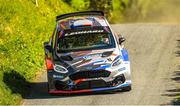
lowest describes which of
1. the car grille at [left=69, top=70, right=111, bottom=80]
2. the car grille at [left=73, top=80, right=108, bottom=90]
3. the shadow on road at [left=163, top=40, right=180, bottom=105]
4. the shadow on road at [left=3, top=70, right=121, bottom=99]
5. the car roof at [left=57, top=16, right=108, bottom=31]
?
the shadow on road at [left=3, top=70, right=121, bottom=99]

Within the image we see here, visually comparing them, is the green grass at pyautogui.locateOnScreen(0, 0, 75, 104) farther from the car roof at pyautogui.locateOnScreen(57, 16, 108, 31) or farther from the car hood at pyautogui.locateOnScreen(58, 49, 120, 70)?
the car roof at pyautogui.locateOnScreen(57, 16, 108, 31)

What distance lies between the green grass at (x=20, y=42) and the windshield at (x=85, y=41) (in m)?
1.81

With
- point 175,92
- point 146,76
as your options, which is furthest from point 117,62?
point 146,76

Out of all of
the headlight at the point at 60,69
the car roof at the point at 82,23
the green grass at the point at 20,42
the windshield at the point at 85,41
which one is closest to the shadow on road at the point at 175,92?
the windshield at the point at 85,41

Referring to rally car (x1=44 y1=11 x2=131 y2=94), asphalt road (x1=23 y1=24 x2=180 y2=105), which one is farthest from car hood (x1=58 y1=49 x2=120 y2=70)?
asphalt road (x1=23 y1=24 x2=180 y2=105)

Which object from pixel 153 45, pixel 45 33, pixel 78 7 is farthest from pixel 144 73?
pixel 78 7

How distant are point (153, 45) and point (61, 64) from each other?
834 cm

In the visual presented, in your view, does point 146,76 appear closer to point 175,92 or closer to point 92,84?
point 175,92

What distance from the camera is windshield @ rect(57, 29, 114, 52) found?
16.1 m

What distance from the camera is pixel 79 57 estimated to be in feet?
50.3

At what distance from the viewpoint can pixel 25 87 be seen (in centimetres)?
1686

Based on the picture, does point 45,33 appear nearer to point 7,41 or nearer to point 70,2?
point 7,41

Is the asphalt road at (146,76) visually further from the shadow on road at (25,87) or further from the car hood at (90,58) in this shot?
the car hood at (90,58)

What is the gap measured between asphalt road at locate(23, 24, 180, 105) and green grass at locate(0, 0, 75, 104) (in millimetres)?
494
